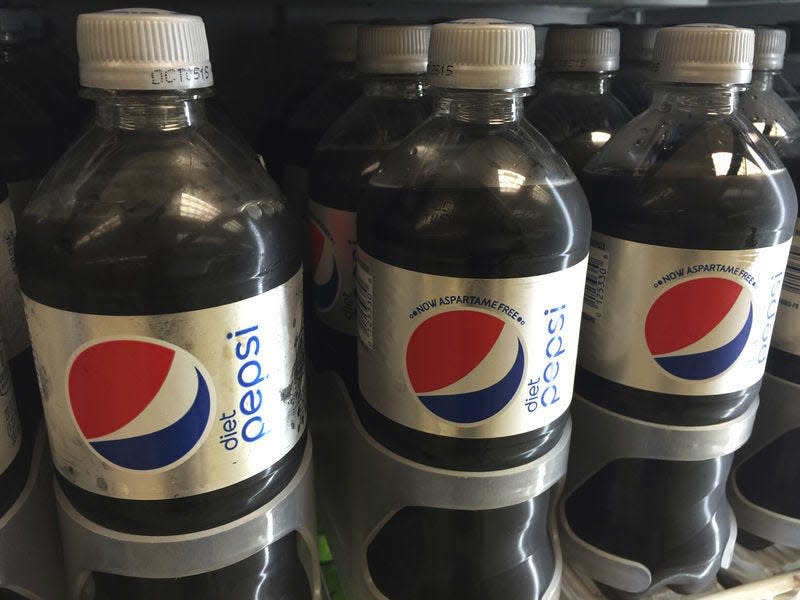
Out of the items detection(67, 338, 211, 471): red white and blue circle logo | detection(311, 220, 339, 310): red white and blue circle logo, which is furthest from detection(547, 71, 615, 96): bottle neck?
detection(67, 338, 211, 471): red white and blue circle logo

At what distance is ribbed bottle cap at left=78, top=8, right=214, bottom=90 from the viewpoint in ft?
1.61

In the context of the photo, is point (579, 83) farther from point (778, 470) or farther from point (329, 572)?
point (329, 572)

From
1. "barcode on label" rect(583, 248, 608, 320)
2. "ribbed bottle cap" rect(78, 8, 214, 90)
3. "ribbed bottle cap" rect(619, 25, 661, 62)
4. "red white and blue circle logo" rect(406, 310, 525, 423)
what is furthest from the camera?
"ribbed bottle cap" rect(619, 25, 661, 62)

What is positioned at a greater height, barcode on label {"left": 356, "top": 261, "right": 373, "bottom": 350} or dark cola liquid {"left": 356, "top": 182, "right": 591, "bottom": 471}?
dark cola liquid {"left": 356, "top": 182, "right": 591, "bottom": 471}

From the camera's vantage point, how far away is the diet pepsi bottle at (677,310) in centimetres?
65

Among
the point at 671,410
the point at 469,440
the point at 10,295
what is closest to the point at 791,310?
the point at 671,410

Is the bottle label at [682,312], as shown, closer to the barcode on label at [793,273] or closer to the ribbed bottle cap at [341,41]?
the barcode on label at [793,273]

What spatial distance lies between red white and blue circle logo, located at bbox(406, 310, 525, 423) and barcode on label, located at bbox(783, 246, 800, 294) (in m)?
0.39

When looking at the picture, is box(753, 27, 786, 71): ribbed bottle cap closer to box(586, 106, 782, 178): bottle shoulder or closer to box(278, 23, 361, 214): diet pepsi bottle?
box(586, 106, 782, 178): bottle shoulder

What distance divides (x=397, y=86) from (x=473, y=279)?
0.30 m

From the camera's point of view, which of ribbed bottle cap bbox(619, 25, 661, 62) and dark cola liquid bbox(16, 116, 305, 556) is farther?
ribbed bottle cap bbox(619, 25, 661, 62)

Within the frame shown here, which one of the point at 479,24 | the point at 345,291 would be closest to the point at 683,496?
the point at 345,291

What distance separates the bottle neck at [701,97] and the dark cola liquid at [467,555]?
411 mm

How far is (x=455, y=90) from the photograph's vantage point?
1.97ft
